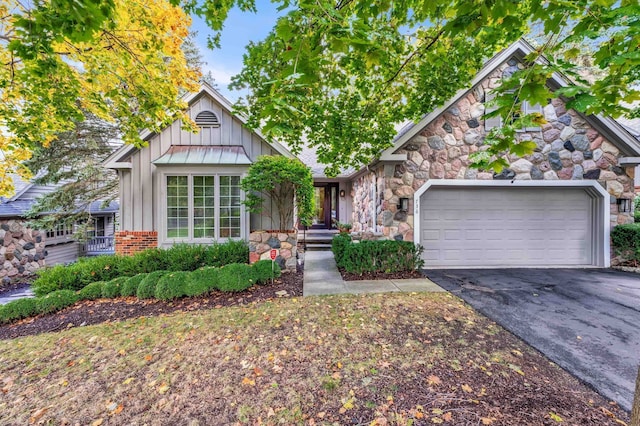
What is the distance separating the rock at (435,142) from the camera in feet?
23.4

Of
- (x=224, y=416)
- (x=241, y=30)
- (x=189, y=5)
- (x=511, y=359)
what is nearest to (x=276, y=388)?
(x=224, y=416)

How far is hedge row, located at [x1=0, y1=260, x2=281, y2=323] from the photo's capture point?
5212mm

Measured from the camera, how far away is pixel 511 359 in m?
3.06

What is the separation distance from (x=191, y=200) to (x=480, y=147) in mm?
8075

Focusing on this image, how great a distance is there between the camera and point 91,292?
18.7 ft

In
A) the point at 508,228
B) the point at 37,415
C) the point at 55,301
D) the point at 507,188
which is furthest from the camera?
the point at 508,228

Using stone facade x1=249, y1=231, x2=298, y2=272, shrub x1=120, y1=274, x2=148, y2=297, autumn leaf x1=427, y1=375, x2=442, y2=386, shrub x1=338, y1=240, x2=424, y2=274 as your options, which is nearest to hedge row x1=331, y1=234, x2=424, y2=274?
shrub x1=338, y1=240, x2=424, y2=274

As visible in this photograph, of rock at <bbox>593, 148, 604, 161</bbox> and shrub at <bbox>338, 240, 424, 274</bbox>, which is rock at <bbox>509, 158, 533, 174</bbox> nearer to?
rock at <bbox>593, 148, 604, 161</bbox>

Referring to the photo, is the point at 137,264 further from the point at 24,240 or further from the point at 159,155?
the point at 24,240

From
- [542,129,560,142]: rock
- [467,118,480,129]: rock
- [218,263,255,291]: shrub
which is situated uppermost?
[467,118,480,129]: rock

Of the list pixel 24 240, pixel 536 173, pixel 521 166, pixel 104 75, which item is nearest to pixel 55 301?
pixel 104 75

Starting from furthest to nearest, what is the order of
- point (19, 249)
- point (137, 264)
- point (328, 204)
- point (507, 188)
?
point (328, 204), point (19, 249), point (507, 188), point (137, 264)

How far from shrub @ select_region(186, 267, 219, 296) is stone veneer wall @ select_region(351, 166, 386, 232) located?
4.56 m

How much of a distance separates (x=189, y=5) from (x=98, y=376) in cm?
530
